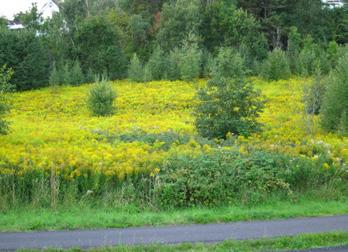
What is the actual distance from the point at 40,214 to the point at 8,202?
3.44ft

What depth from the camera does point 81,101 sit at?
36219 mm

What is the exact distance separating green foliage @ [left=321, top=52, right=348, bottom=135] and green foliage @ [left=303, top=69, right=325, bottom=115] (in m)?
0.76

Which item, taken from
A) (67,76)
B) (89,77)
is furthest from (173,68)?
(67,76)

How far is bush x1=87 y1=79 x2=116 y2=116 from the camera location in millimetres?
29172

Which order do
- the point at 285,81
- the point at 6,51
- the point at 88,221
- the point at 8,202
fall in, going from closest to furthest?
1. the point at 88,221
2. the point at 8,202
3. the point at 285,81
4. the point at 6,51

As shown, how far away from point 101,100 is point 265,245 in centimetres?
2301

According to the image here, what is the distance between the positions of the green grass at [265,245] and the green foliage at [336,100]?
12383 millimetres

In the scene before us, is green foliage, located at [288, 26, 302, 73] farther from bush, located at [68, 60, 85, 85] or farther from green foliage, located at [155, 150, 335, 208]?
green foliage, located at [155, 150, 335, 208]

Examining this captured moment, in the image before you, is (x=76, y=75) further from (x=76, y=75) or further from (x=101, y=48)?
(x=101, y=48)

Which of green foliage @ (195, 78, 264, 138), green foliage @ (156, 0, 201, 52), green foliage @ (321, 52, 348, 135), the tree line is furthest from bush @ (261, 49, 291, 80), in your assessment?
green foliage @ (195, 78, 264, 138)

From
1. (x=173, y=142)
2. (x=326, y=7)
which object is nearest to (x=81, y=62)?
(x=326, y=7)

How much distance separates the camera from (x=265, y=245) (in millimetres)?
7332

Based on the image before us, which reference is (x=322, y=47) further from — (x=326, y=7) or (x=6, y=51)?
(x=6, y=51)

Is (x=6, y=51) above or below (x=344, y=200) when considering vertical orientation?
above
